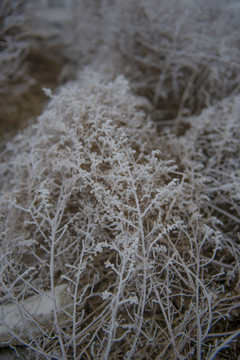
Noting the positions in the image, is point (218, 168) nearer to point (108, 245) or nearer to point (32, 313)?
point (108, 245)

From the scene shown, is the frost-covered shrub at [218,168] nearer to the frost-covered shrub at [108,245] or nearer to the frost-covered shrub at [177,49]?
the frost-covered shrub at [108,245]

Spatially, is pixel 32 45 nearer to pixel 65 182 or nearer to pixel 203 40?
pixel 203 40

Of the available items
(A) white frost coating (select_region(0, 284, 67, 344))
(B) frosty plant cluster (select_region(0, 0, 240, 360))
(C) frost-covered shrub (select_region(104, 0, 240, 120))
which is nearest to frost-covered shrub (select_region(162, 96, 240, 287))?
(B) frosty plant cluster (select_region(0, 0, 240, 360))

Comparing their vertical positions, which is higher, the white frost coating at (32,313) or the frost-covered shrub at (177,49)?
the frost-covered shrub at (177,49)

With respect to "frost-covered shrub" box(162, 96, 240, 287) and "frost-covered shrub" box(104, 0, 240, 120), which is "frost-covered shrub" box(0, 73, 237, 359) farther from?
"frost-covered shrub" box(104, 0, 240, 120)

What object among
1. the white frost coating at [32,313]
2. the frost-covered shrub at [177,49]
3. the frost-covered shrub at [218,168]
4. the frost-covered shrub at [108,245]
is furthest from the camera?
the frost-covered shrub at [177,49]

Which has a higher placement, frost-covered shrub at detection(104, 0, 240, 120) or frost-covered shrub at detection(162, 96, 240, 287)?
frost-covered shrub at detection(104, 0, 240, 120)

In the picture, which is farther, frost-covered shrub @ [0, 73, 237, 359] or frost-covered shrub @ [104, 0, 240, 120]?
frost-covered shrub @ [104, 0, 240, 120]

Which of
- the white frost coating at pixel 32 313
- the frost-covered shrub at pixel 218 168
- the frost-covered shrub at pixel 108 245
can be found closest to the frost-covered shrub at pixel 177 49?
the frost-covered shrub at pixel 218 168

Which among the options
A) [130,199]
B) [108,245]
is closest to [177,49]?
Answer: [130,199]
